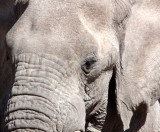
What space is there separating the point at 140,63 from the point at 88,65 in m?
0.42

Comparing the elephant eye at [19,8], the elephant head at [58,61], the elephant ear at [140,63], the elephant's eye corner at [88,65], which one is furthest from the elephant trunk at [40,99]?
the elephant ear at [140,63]

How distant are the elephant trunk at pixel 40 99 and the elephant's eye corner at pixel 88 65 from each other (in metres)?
0.11

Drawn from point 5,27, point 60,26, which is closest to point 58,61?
point 60,26

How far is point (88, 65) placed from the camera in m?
2.83

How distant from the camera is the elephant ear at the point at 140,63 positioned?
3117mm

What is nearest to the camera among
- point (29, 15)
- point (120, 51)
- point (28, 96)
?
point (28, 96)

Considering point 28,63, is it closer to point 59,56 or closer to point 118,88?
point 59,56

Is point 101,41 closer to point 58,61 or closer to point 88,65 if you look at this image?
point 88,65

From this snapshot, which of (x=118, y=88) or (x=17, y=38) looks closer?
(x=17, y=38)

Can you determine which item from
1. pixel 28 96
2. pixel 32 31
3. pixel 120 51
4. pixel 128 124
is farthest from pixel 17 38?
pixel 128 124

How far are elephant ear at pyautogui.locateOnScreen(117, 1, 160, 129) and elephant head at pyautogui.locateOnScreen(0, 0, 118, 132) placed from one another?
0.60 feet

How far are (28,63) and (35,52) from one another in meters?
0.05

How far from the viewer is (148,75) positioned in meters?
3.20

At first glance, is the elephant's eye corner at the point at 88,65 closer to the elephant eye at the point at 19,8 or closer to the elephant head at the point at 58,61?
the elephant head at the point at 58,61
